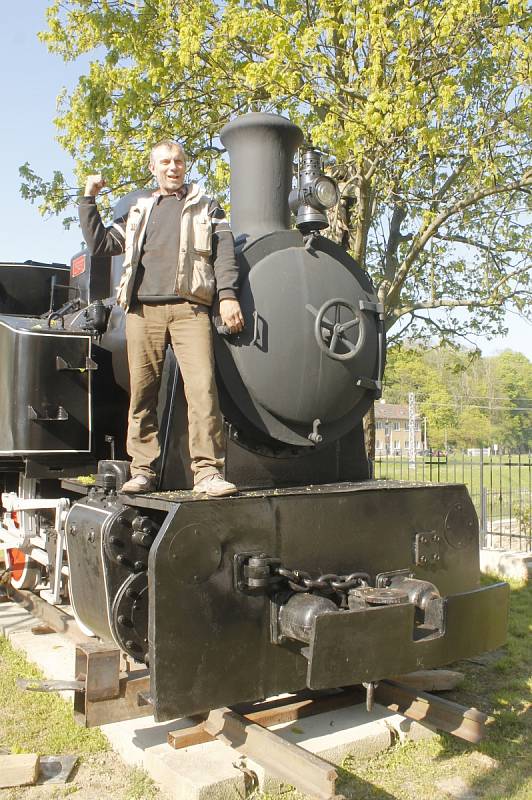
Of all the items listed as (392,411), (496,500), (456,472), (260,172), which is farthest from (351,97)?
(392,411)

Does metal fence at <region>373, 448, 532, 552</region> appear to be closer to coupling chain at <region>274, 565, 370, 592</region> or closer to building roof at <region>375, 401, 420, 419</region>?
coupling chain at <region>274, 565, 370, 592</region>

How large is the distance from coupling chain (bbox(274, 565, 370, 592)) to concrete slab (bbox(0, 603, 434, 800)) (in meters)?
0.79

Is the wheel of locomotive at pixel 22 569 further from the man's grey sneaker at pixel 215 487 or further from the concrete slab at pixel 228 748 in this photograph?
the man's grey sneaker at pixel 215 487

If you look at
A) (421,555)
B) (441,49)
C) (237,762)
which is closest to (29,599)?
(237,762)

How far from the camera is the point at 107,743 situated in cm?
368

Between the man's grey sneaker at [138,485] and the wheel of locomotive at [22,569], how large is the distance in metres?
2.98

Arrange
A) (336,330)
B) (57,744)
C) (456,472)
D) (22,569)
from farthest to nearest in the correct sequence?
(456,472) < (22,569) < (57,744) < (336,330)

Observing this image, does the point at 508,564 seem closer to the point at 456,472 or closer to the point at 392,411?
the point at 456,472

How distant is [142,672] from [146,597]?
2.00 feet

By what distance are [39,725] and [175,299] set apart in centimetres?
240

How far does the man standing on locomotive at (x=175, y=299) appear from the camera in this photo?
3.27 m

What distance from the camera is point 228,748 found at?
10.9 ft

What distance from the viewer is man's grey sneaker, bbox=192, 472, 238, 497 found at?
10.2ft

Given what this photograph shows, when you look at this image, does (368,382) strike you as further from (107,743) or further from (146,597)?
(107,743)
